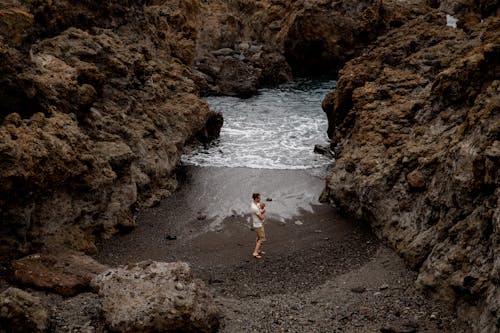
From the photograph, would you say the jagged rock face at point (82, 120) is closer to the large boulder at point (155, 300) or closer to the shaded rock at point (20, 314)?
the shaded rock at point (20, 314)

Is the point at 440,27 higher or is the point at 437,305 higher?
the point at 440,27

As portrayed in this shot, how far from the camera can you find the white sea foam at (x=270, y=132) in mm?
22328

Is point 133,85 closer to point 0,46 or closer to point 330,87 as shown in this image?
point 0,46

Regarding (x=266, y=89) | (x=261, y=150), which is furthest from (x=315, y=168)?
(x=266, y=89)

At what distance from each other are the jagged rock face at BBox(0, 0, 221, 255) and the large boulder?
3674mm

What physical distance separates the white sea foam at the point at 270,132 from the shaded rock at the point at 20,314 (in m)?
13.2

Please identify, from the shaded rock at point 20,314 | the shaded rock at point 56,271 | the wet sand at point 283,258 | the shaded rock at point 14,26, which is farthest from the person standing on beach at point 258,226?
the shaded rock at point 14,26

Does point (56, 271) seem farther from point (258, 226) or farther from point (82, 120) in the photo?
point (82, 120)

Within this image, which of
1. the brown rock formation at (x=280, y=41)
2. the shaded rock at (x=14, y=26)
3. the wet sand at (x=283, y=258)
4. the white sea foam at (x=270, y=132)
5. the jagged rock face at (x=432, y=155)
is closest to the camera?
the jagged rock face at (x=432, y=155)

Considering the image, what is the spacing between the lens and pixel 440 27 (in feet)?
66.0

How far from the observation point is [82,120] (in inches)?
622

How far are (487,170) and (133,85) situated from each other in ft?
49.3

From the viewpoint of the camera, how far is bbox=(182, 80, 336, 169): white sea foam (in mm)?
22328

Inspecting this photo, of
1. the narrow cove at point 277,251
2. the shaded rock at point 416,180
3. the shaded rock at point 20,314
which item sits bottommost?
the narrow cove at point 277,251
